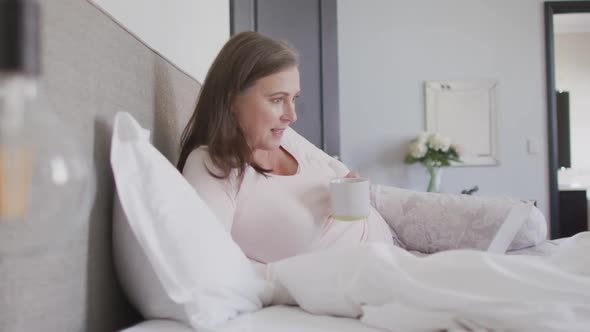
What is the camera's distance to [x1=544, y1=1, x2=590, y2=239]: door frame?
337 cm

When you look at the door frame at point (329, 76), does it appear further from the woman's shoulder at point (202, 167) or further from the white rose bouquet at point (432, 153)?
the woman's shoulder at point (202, 167)

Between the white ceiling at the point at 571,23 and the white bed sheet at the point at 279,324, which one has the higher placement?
the white ceiling at the point at 571,23

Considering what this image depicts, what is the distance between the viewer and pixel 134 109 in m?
0.91

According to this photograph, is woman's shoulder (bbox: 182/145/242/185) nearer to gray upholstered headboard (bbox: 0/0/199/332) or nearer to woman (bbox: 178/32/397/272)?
woman (bbox: 178/32/397/272)

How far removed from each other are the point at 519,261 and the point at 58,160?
1.95 ft

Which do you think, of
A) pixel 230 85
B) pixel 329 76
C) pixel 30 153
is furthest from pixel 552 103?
pixel 30 153

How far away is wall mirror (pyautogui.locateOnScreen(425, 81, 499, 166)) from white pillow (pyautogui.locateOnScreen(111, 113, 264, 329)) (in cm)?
292

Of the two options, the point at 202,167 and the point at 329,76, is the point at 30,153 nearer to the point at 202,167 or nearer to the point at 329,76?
the point at 202,167

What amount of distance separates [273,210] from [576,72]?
4.53 m

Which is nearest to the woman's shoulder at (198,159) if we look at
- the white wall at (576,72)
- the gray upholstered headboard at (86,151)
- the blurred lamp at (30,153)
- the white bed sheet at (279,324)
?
the gray upholstered headboard at (86,151)

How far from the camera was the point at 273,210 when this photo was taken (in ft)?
3.65

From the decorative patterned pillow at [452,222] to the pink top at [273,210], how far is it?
24 cm

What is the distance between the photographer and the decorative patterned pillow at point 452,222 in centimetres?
137

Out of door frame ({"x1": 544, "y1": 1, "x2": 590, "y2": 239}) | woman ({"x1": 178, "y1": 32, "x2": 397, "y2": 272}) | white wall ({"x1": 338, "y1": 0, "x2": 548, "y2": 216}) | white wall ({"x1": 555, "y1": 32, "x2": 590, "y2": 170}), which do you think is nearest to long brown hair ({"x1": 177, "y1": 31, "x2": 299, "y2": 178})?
woman ({"x1": 178, "y1": 32, "x2": 397, "y2": 272})
